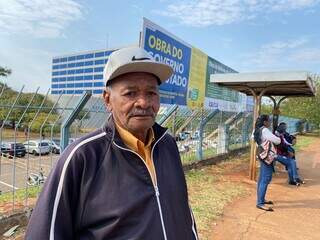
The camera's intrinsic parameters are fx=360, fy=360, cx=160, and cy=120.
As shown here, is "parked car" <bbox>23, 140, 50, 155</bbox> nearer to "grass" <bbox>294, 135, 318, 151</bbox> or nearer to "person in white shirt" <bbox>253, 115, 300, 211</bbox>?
"person in white shirt" <bbox>253, 115, 300, 211</bbox>

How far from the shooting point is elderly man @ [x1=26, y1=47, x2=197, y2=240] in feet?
4.79

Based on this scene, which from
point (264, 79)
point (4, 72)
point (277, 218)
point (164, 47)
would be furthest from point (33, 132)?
point (4, 72)

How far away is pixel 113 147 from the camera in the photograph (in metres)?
1.63

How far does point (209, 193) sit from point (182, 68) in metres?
4.50

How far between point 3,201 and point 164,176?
4330mm

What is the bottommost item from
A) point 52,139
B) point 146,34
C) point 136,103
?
point 52,139

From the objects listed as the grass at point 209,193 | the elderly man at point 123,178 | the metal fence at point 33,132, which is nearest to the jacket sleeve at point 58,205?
the elderly man at point 123,178

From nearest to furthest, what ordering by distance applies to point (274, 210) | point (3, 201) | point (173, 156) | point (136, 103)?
point (136, 103)
point (173, 156)
point (3, 201)
point (274, 210)

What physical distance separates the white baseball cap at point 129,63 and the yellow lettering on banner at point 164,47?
6569 millimetres

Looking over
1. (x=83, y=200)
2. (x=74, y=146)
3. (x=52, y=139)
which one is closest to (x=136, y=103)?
(x=74, y=146)

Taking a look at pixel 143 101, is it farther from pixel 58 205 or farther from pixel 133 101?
pixel 58 205

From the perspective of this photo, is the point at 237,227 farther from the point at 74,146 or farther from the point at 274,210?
the point at 74,146

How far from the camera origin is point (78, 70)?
40.6 feet

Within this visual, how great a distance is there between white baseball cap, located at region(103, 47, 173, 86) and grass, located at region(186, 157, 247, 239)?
3.73 m
